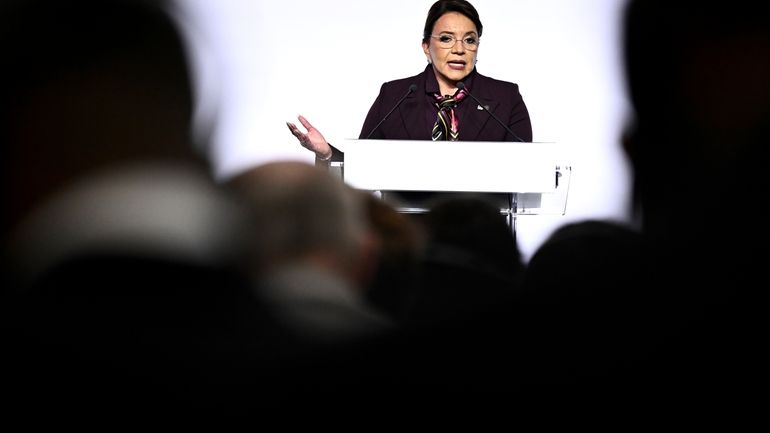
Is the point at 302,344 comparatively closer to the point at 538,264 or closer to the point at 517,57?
the point at 538,264

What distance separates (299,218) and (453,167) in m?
1.62

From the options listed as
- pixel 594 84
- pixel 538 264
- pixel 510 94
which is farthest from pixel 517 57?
pixel 538 264

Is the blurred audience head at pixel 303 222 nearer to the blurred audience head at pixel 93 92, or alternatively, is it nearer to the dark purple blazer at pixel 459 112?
the blurred audience head at pixel 93 92

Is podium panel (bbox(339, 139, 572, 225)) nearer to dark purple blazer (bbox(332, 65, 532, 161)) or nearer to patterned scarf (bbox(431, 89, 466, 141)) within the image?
dark purple blazer (bbox(332, 65, 532, 161))

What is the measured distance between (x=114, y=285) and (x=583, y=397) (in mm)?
283

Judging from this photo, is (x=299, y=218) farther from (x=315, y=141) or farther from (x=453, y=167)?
(x=315, y=141)

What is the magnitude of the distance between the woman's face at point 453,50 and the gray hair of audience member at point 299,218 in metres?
2.61

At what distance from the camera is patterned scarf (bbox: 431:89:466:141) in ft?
9.18

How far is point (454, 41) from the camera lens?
3.17m

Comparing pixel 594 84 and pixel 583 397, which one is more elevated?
pixel 594 84

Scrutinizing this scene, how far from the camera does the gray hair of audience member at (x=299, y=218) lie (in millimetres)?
525

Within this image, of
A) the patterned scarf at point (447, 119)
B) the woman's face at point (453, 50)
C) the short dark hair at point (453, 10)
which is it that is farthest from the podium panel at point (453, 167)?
the short dark hair at point (453, 10)

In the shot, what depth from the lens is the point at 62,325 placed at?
506mm

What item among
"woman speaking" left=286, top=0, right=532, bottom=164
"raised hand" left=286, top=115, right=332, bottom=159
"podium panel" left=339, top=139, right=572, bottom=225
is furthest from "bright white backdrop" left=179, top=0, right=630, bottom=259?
"podium panel" left=339, top=139, right=572, bottom=225
